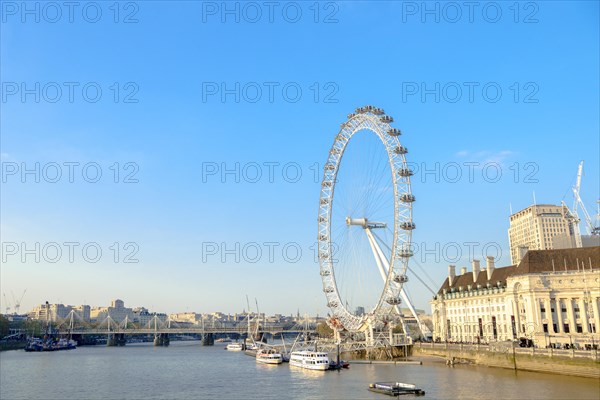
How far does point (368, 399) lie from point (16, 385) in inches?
1470

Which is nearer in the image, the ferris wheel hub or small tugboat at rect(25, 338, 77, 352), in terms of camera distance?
the ferris wheel hub

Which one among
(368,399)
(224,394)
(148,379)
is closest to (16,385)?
(148,379)

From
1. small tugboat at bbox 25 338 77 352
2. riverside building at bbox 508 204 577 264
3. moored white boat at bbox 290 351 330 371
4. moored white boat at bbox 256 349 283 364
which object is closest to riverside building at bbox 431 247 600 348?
moored white boat at bbox 290 351 330 371

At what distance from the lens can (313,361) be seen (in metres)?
67.1

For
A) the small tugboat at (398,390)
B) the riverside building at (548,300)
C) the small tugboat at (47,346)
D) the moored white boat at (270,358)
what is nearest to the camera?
the small tugboat at (398,390)

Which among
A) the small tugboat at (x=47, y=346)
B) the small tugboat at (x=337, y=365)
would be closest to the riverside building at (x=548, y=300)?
the small tugboat at (x=337, y=365)

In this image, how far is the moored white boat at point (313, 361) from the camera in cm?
6600

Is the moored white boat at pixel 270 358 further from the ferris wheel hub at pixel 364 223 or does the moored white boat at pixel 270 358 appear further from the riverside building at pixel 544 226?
the riverside building at pixel 544 226

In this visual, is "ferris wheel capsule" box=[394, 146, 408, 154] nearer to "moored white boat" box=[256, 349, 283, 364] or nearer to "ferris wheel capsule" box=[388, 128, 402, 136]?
"ferris wheel capsule" box=[388, 128, 402, 136]

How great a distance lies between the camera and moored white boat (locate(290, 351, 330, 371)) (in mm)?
66000

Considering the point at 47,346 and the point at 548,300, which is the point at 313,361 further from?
the point at 47,346

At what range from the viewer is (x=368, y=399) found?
42.2m

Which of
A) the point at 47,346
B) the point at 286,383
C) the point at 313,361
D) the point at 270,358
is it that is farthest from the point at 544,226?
the point at 286,383

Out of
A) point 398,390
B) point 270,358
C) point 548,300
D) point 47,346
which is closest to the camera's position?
point 398,390
